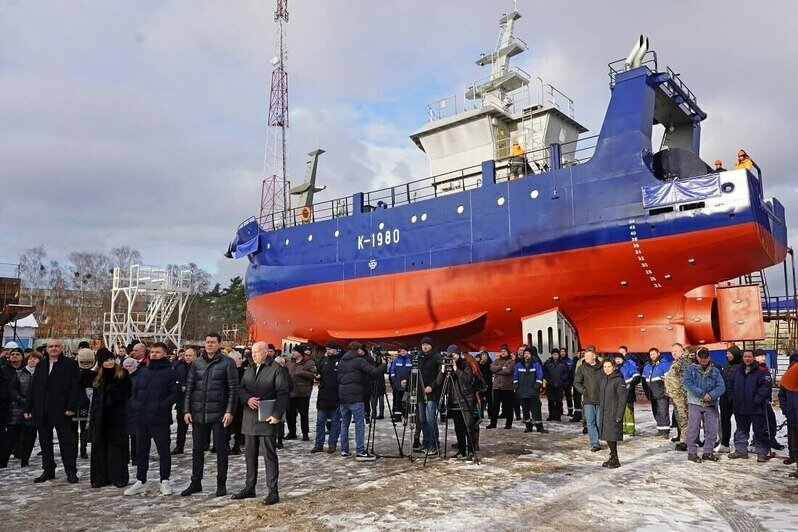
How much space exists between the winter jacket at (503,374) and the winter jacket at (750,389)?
379 cm

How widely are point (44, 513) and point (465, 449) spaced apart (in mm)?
5116

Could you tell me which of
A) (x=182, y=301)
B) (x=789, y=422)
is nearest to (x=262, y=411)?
(x=789, y=422)

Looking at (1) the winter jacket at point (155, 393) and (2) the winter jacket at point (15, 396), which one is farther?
(2) the winter jacket at point (15, 396)

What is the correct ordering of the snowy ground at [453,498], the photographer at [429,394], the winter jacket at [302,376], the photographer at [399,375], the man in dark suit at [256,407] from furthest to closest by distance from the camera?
the photographer at [399,375] < the winter jacket at [302,376] < the photographer at [429,394] < the man in dark suit at [256,407] < the snowy ground at [453,498]

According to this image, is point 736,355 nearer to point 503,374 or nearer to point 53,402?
point 503,374

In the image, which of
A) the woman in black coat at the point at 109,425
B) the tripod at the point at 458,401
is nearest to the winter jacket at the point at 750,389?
the tripod at the point at 458,401

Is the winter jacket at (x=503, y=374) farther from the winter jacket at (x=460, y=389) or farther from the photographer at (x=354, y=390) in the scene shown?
the photographer at (x=354, y=390)

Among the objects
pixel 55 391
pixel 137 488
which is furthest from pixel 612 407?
pixel 55 391

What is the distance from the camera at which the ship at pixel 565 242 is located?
553 inches

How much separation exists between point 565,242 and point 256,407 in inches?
454

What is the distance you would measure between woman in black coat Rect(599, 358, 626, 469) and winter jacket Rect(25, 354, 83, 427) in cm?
687

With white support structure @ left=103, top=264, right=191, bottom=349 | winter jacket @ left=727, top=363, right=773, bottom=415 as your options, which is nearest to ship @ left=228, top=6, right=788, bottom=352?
winter jacket @ left=727, top=363, right=773, bottom=415

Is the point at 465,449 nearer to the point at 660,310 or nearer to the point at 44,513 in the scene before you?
the point at 44,513

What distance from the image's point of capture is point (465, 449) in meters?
7.92
